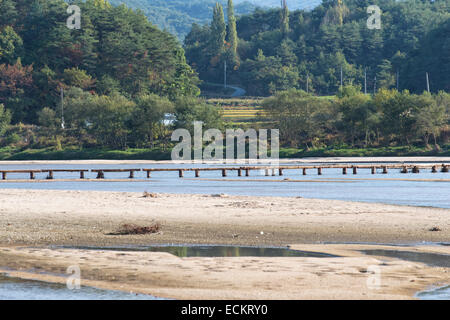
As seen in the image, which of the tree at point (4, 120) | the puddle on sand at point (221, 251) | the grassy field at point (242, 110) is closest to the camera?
the puddle on sand at point (221, 251)

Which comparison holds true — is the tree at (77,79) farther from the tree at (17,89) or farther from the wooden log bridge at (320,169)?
the wooden log bridge at (320,169)

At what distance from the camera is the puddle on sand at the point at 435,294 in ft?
48.6

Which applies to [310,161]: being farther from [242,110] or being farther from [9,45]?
[9,45]

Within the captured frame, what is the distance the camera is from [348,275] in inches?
656

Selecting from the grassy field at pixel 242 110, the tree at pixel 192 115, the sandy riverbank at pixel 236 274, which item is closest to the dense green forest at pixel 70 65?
the grassy field at pixel 242 110

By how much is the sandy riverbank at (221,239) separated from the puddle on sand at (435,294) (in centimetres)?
27

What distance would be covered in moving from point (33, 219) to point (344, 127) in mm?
73473

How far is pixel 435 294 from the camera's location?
15109 millimetres

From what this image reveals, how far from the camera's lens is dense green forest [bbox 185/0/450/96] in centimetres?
14275

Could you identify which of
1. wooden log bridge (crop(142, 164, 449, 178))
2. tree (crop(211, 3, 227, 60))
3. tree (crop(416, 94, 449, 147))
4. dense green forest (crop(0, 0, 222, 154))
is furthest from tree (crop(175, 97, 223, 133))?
tree (crop(211, 3, 227, 60))

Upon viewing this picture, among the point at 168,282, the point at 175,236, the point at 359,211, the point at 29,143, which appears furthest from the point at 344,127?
the point at 168,282

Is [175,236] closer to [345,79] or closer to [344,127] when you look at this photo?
[344,127]

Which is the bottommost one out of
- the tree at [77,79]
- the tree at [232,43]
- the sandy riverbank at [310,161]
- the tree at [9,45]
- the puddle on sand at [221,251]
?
the puddle on sand at [221,251]
